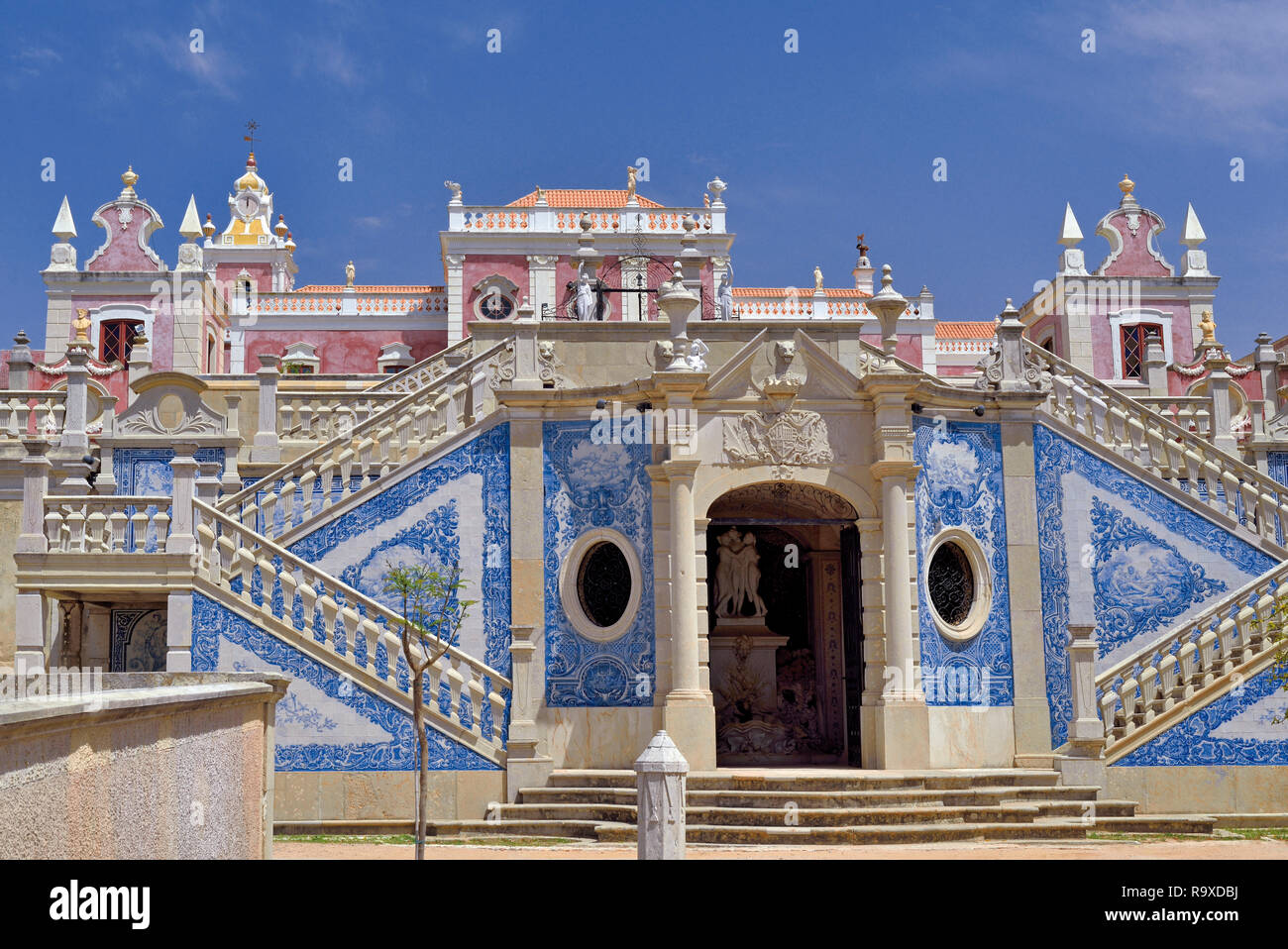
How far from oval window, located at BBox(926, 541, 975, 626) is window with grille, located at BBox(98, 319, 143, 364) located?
81.5ft

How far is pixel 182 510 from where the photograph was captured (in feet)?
51.2

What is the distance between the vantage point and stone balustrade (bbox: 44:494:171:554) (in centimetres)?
1557

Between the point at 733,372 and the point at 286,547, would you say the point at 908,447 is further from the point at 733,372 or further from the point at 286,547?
the point at 286,547

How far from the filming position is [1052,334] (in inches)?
1484

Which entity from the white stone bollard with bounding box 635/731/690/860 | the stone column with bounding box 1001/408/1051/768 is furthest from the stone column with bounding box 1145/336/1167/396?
the white stone bollard with bounding box 635/731/690/860

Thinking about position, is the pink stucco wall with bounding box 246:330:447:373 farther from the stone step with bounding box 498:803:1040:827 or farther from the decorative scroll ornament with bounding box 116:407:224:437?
the stone step with bounding box 498:803:1040:827

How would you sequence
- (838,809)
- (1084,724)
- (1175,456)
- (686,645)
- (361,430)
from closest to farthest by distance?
(838,809) < (1084,724) < (686,645) < (361,430) < (1175,456)

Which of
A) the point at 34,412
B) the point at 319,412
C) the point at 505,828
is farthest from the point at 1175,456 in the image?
the point at 34,412

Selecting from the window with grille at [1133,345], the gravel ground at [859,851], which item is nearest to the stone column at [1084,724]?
the gravel ground at [859,851]

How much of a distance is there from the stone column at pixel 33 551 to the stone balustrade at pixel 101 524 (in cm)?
13

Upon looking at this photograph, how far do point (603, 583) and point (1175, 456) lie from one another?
300 inches

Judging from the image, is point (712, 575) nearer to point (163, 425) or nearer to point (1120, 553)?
point (1120, 553)

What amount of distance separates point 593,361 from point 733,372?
204 cm

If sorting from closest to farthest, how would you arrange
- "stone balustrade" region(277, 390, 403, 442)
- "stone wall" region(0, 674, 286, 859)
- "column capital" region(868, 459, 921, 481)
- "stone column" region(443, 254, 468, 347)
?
"stone wall" region(0, 674, 286, 859)
"column capital" region(868, 459, 921, 481)
"stone balustrade" region(277, 390, 403, 442)
"stone column" region(443, 254, 468, 347)
